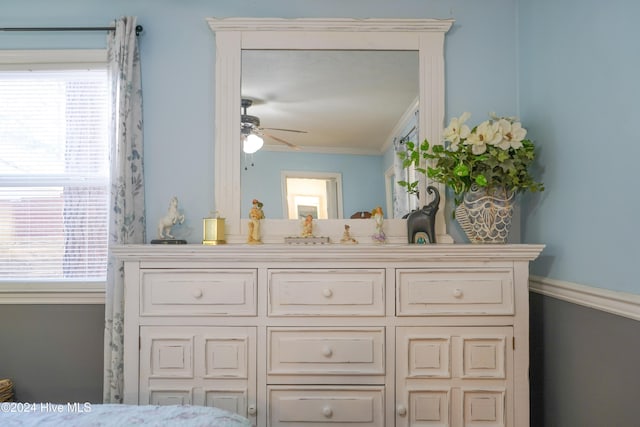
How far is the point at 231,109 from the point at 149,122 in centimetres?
43

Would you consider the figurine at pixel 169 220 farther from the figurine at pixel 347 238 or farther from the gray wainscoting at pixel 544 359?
the figurine at pixel 347 238

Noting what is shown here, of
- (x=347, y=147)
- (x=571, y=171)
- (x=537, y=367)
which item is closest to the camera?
(x=571, y=171)

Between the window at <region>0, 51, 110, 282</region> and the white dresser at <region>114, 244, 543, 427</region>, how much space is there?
667mm

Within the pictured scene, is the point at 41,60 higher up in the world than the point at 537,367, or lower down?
higher up

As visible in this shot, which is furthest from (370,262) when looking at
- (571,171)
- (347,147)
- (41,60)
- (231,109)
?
(41,60)

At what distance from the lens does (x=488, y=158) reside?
6.30 ft

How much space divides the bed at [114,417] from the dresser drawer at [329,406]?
554mm

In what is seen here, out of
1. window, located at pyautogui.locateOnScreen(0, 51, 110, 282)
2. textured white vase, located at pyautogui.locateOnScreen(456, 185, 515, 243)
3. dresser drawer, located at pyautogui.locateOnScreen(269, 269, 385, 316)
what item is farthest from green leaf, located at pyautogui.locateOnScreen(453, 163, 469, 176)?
window, located at pyautogui.locateOnScreen(0, 51, 110, 282)

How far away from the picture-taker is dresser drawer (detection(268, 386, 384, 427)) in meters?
1.76

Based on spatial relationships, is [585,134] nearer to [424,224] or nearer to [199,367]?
[424,224]

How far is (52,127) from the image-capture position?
90.5 inches

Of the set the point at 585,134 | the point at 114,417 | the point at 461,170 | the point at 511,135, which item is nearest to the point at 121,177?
the point at 114,417

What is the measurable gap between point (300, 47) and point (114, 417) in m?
1.80

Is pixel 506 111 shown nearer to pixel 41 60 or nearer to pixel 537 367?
pixel 537 367
